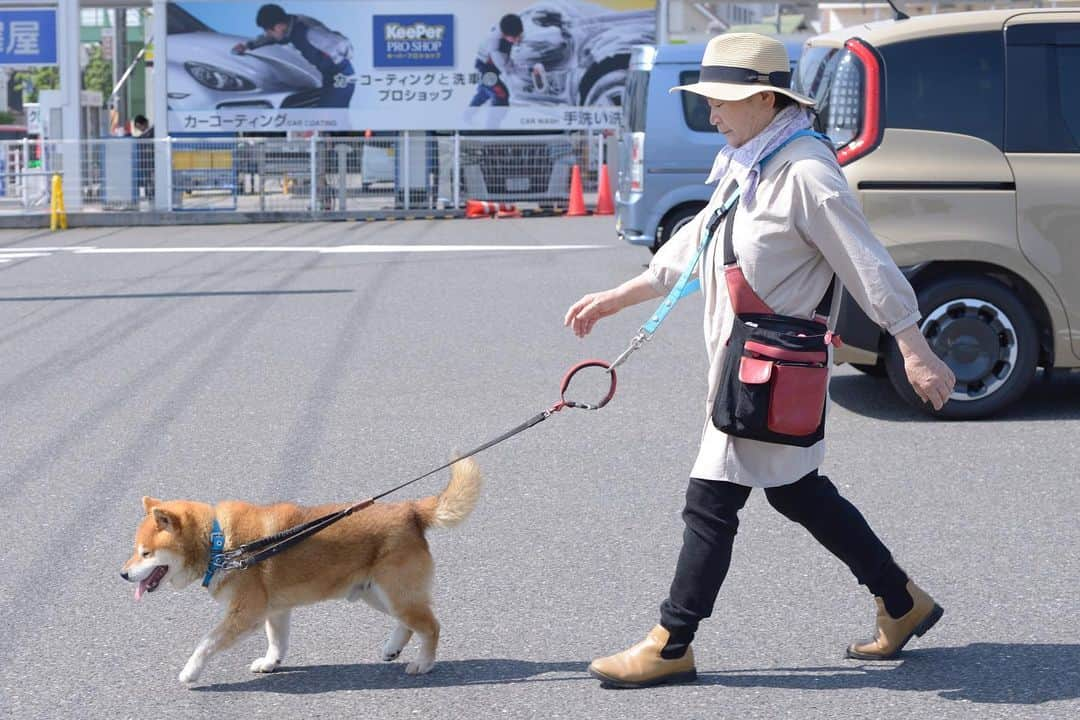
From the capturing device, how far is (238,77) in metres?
23.1

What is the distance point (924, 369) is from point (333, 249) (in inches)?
521

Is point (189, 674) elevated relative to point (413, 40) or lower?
lower

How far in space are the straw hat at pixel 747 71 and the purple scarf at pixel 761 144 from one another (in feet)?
0.18

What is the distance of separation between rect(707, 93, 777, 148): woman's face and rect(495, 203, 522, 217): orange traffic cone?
57.3 ft

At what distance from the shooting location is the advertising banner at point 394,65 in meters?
23.1

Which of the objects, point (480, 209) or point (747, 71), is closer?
point (747, 71)

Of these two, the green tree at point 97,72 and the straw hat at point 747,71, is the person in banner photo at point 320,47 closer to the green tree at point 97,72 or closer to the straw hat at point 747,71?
the straw hat at point 747,71

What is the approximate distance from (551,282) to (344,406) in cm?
543

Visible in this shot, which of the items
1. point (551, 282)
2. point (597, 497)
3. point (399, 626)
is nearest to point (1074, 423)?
point (597, 497)

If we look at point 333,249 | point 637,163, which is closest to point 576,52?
point 333,249

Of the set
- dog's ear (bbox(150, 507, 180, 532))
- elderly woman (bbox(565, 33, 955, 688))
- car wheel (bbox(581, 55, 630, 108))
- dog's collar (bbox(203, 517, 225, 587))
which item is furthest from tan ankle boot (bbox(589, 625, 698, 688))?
car wheel (bbox(581, 55, 630, 108))

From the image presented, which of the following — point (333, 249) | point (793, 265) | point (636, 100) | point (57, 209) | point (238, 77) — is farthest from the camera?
point (238, 77)

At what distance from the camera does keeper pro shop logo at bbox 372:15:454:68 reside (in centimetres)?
2312

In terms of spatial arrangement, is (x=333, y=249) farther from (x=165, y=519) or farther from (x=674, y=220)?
(x=165, y=519)
